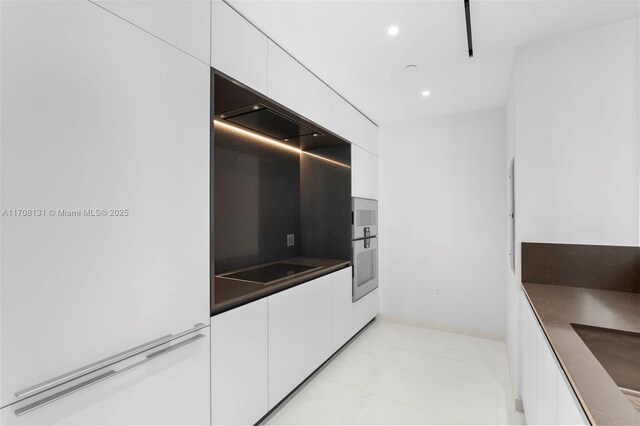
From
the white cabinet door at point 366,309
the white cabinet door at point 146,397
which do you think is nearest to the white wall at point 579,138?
the white cabinet door at point 366,309

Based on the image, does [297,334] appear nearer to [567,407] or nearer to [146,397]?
[146,397]

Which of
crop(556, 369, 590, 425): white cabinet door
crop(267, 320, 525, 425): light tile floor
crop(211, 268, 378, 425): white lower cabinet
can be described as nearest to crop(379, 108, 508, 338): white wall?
crop(267, 320, 525, 425): light tile floor

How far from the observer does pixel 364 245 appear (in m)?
3.18

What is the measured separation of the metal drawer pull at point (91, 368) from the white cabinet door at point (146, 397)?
1.7 inches

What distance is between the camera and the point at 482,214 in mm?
3227

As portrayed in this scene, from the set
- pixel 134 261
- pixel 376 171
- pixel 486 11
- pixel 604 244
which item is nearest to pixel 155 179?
pixel 134 261

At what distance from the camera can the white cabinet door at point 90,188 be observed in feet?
2.72

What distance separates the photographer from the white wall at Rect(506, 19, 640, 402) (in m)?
1.64

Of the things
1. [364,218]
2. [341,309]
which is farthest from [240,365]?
[364,218]

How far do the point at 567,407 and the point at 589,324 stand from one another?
52 cm

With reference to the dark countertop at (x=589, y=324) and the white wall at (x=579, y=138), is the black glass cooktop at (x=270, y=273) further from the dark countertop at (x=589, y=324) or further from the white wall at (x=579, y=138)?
the white wall at (x=579, y=138)

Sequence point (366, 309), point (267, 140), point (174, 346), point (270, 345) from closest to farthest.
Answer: point (174, 346), point (270, 345), point (267, 140), point (366, 309)

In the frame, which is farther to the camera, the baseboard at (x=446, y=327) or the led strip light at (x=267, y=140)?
the baseboard at (x=446, y=327)

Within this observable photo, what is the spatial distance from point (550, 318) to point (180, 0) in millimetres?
2086
